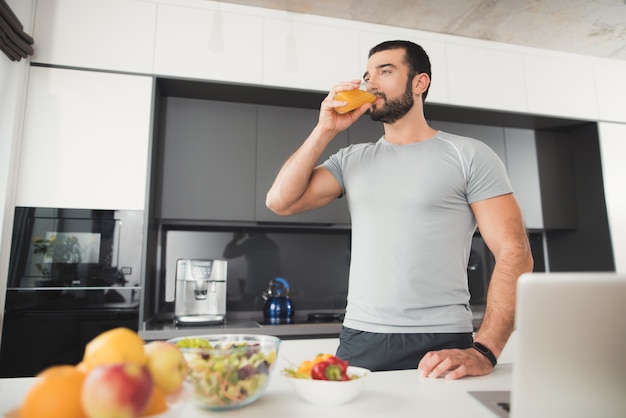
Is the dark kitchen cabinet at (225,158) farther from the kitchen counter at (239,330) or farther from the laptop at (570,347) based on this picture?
the laptop at (570,347)

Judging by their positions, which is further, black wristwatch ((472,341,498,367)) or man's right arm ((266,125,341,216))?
man's right arm ((266,125,341,216))

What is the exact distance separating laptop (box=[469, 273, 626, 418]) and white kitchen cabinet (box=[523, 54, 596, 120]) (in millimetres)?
2796

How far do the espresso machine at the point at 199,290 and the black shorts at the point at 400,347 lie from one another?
4.14 ft

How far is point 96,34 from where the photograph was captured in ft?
7.73

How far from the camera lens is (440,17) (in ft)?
8.93

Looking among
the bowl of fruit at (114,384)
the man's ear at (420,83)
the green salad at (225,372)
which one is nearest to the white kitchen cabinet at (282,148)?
the man's ear at (420,83)

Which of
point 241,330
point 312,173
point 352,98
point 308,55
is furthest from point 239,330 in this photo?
point 308,55

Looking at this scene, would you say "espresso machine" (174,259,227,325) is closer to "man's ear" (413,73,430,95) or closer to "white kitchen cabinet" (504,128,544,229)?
"man's ear" (413,73,430,95)

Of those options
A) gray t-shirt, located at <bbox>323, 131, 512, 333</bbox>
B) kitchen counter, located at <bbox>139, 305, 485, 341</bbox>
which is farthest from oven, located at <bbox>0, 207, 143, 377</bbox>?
gray t-shirt, located at <bbox>323, 131, 512, 333</bbox>

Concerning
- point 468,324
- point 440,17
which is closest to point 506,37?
point 440,17

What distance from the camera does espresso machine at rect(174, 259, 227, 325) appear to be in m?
2.40

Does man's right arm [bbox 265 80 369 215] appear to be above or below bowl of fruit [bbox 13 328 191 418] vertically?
above

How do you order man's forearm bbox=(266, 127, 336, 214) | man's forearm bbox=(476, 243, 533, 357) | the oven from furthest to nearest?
the oven → man's forearm bbox=(266, 127, 336, 214) → man's forearm bbox=(476, 243, 533, 357)

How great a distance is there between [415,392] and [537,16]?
2.72 metres
